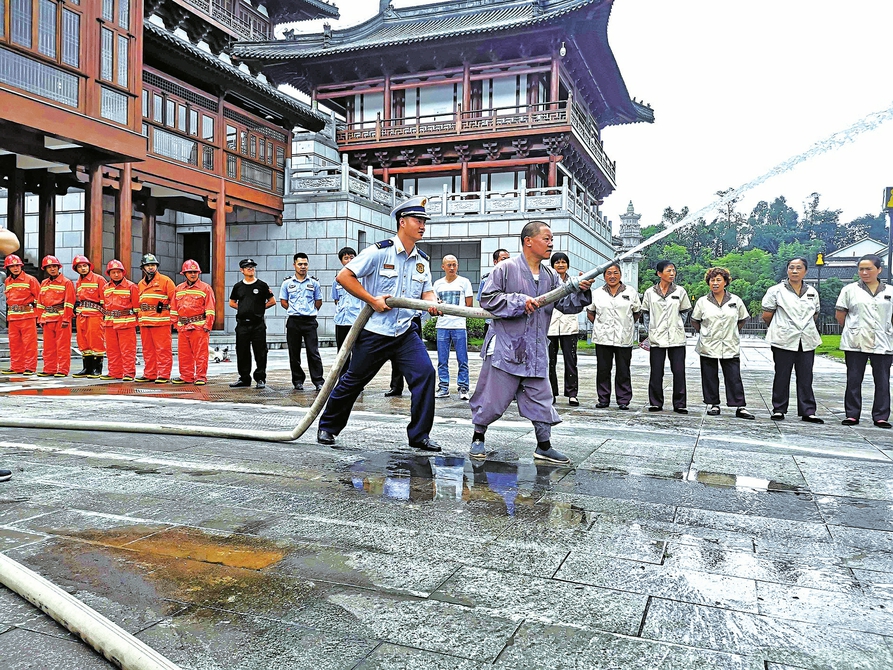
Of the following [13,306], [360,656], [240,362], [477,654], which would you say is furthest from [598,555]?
[13,306]

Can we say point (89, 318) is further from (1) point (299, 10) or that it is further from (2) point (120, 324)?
(1) point (299, 10)

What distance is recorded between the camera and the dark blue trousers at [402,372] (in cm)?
502

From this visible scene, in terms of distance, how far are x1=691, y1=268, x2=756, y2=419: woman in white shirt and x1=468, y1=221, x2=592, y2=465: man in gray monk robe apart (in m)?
3.33

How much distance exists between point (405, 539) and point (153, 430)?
331cm

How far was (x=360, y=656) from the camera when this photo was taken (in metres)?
2.03

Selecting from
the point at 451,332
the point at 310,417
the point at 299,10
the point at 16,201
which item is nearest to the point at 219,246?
the point at 16,201

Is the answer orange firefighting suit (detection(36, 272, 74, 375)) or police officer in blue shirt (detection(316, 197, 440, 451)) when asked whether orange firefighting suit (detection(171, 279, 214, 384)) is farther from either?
police officer in blue shirt (detection(316, 197, 440, 451))

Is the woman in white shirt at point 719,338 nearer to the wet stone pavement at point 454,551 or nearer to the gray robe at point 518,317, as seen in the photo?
the wet stone pavement at point 454,551

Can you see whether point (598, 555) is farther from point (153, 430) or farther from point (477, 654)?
point (153, 430)

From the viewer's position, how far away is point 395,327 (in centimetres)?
511

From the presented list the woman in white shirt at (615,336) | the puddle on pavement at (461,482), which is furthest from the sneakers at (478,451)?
the woman in white shirt at (615,336)

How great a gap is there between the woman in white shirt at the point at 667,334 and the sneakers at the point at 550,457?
3.47 metres

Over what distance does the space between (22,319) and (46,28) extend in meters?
6.58

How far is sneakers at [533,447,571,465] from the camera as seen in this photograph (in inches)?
186
